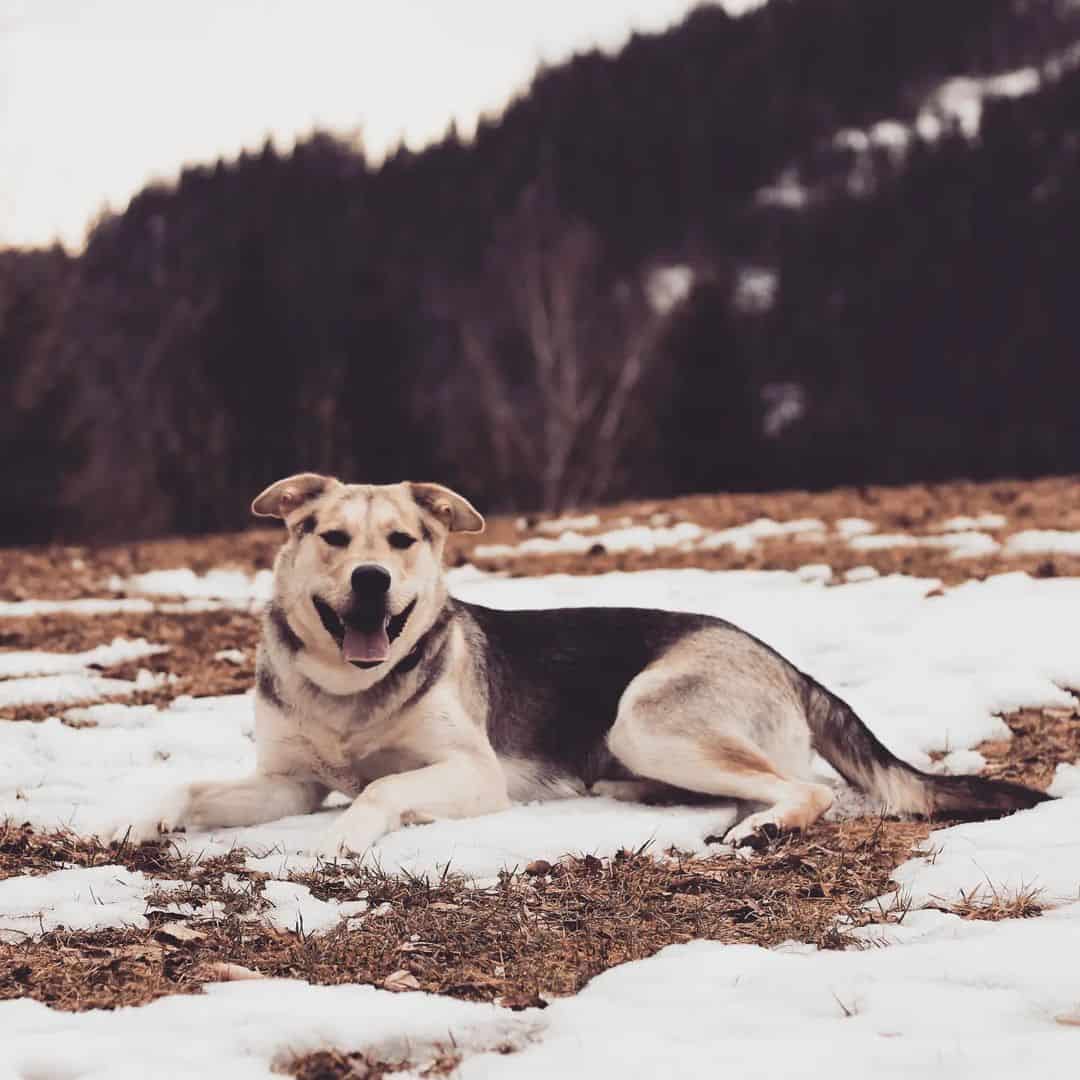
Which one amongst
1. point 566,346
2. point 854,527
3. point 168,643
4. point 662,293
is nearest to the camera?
point 168,643

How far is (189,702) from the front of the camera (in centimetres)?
782

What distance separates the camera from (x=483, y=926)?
3.76m

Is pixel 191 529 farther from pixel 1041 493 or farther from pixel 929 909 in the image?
pixel 929 909

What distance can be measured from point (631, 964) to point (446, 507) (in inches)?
115

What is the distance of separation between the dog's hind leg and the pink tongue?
113 centimetres

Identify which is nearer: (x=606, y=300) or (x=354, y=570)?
(x=354, y=570)

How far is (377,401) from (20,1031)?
33.1 meters

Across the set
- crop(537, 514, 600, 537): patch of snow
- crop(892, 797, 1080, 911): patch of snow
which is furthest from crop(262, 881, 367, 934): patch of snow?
crop(537, 514, 600, 537): patch of snow

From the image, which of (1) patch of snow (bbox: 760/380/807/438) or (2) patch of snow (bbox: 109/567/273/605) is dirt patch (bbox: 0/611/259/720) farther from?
(1) patch of snow (bbox: 760/380/807/438)

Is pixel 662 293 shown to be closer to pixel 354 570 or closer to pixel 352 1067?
pixel 354 570

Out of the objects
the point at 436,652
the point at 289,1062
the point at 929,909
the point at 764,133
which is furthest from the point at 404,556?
the point at 764,133

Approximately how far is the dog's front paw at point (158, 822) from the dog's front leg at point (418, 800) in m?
0.71

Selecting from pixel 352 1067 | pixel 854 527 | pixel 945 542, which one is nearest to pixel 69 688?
pixel 352 1067

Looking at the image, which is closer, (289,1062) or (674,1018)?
(289,1062)
